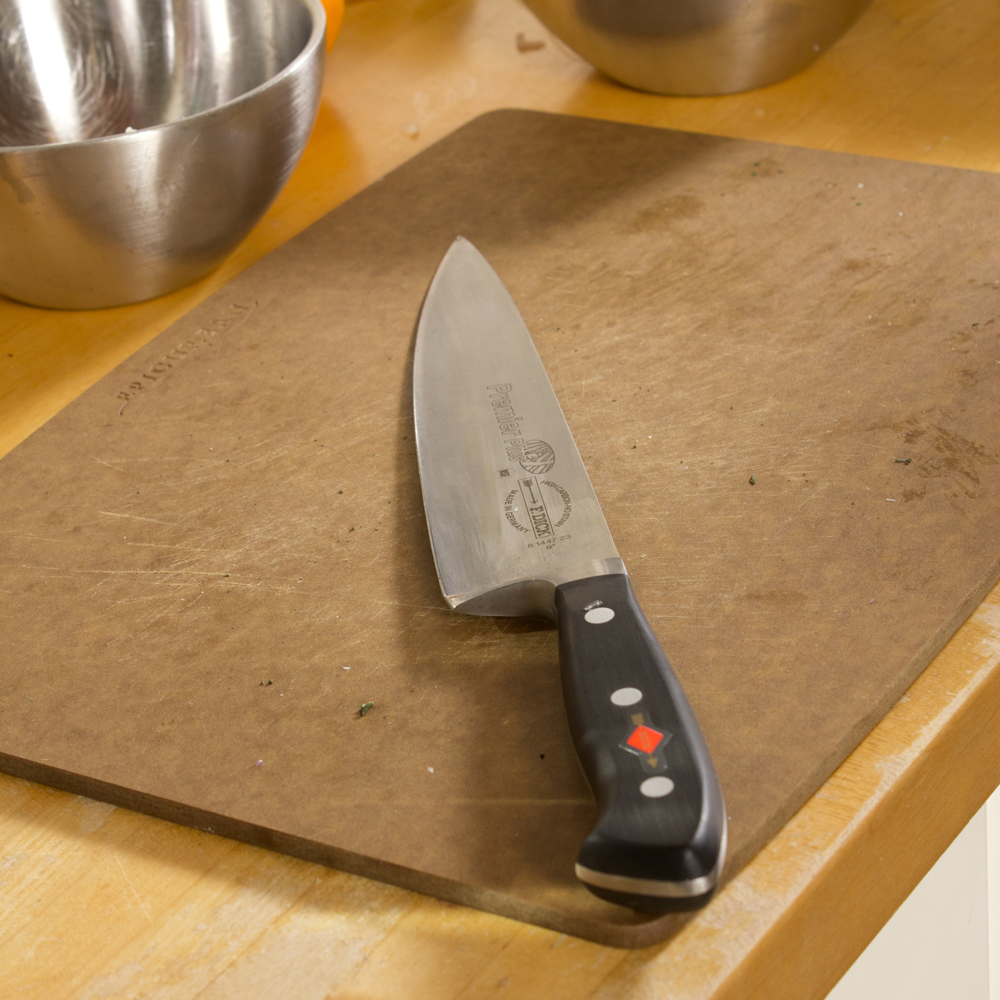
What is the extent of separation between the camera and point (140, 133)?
68 cm

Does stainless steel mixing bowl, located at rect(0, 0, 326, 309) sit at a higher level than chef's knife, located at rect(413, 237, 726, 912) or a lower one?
higher

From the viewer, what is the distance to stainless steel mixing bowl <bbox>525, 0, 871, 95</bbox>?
3.17 ft

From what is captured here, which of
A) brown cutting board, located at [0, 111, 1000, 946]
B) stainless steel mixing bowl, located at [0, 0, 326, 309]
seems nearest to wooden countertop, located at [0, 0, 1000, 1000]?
brown cutting board, located at [0, 111, 1000, 946]

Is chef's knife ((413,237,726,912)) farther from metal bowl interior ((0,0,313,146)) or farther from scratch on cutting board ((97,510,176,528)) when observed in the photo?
metal bowl interior ((0,0,313,146))

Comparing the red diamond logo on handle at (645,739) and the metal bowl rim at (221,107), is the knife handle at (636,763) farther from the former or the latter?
the metal bowl rim at (221,107)

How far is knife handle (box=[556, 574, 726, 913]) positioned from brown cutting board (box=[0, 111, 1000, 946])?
0.04 meters

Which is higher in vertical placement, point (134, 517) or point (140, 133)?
point (140, 133)

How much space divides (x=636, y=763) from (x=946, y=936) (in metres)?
Result: 0.40

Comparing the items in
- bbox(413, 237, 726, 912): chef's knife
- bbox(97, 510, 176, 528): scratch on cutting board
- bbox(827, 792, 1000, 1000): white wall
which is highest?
bbox(413, 237, 726, 912): chef's knife

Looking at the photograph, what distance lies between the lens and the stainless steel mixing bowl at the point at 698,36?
38.0 inches

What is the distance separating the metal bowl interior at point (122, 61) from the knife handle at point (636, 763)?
637 millimetres

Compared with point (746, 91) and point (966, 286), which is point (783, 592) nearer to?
point (966, 286)

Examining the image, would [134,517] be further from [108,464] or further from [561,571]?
[561,571]

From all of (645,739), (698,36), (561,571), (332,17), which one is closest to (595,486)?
(561,571)
